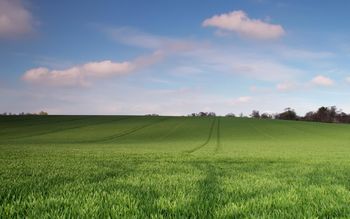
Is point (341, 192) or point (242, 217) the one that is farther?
point (341, 192)

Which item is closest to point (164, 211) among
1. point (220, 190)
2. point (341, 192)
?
point (220, 190)

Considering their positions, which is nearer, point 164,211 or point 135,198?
point 164,211

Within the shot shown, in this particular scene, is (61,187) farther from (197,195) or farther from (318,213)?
(318,213)

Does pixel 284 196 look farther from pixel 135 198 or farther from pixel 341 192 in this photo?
pixel 135 198

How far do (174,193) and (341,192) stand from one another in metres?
3.49

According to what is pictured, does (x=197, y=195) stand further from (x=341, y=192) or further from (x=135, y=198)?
(x=341, y=192)

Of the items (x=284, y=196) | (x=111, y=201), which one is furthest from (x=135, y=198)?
(x=284, y=196)

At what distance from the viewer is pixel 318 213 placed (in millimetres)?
6172

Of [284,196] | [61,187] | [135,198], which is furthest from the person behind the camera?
[61,187]

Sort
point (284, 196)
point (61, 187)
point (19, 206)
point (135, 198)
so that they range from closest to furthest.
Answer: point (19, 206), point (135, 198), point (284, 196), point (61, 187)

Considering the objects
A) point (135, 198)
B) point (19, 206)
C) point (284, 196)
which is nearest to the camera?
point (19, 206)

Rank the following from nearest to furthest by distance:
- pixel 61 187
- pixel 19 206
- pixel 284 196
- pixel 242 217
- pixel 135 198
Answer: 1. pixel 242 217
2. pixel 19 206
3. pixel 135 198
4. pixel 284 196
5. pixel 61 187

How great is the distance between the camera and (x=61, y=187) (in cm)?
835

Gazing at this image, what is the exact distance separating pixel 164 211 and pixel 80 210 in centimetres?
123
